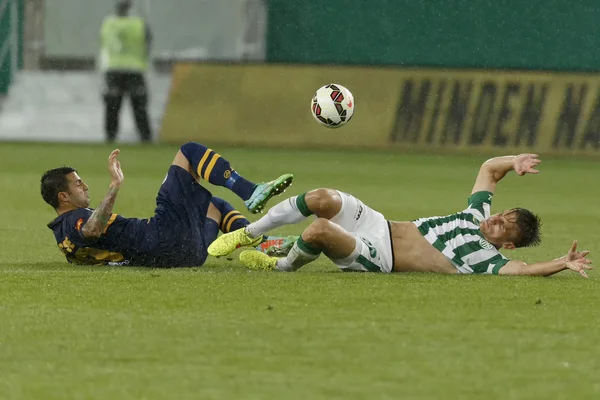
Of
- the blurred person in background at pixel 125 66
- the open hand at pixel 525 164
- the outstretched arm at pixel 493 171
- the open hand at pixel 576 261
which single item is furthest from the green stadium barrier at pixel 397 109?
the open hand at pixel 576 261

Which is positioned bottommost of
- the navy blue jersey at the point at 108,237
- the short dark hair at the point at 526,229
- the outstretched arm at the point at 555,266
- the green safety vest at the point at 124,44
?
the green safety vest at the point at 124,44

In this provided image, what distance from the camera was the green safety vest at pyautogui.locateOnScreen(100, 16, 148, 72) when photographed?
26.1m

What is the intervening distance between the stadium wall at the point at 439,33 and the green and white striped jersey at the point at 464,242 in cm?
1953

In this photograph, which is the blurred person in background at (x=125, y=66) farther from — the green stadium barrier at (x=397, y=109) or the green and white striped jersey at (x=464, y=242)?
Answer: the green and white striped jersey at (x=464, y=242)

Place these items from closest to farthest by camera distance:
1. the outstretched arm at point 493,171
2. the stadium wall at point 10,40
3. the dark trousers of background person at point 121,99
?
the outstretched arm at point 493,171, the dark trousers of background person at point 121,99, the stadium wall at point 10,40

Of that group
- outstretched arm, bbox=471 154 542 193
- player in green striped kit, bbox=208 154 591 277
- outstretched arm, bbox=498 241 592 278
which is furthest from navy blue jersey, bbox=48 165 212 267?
outstretched arm, bbox=498 241 592 278

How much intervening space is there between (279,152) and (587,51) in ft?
27.1

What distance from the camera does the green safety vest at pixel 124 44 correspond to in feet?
85.8

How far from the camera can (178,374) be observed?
5766 mm

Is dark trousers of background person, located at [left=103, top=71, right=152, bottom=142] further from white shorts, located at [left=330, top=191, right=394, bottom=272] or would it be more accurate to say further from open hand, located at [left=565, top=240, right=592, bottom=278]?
open hand, located at [left=565, top=240, right=592, bottom=278]

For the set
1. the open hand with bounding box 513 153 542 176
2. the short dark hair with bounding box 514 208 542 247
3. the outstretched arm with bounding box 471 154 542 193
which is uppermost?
the open hand with bounding box 513 153 542 176

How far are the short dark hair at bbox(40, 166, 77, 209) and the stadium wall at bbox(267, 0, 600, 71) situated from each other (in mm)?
19359

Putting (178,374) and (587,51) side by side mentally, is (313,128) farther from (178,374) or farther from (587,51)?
(178,374)

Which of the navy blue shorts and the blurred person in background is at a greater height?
the navy blue shorts
